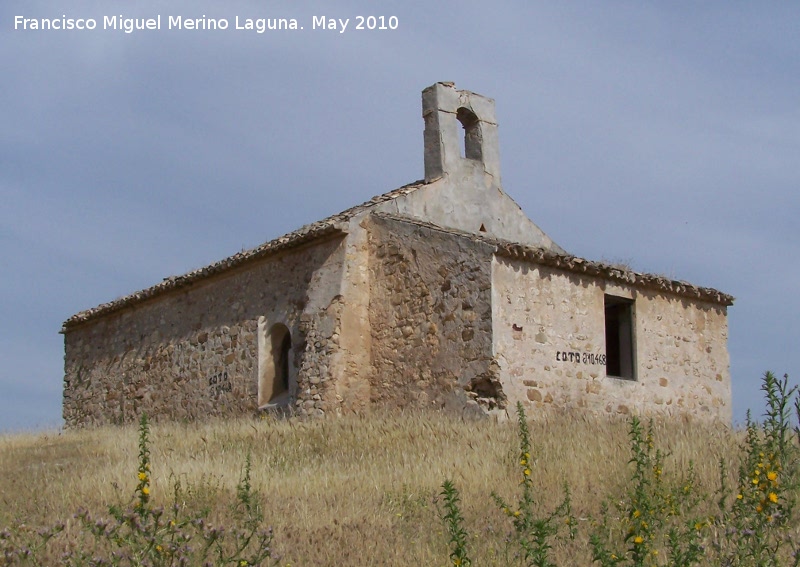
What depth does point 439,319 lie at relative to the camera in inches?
674

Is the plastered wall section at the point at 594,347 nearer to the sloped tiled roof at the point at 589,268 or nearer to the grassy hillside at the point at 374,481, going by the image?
the sloped tiled roof at the point at 589,268

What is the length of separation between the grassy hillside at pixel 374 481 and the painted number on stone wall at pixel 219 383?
3329mm

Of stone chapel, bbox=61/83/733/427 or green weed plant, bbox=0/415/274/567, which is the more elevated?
stone chapel, bbox=61/83/733/427

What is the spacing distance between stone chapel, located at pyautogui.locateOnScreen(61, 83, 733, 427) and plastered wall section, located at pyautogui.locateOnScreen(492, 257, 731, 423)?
0.03 metres

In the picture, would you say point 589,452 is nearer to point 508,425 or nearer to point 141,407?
point 508,425

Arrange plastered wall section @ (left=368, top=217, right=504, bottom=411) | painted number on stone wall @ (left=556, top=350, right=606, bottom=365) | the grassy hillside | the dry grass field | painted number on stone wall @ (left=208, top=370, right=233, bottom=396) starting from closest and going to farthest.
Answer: the grassy hillside → the dry grass field → plastered wall section @ (left=368, top=217, right=504, bottom=411) → painted number on stone wall @ (left=556, top=350, right=606, bottom=365) → painted number on stone wall @ (left=208, top=370, right=233, bottom=396)

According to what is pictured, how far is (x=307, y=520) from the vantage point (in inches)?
401

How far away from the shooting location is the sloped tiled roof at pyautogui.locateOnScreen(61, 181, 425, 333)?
717 inches

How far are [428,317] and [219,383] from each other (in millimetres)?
5109

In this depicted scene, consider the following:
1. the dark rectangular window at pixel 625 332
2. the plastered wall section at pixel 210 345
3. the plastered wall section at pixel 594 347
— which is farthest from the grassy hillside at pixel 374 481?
the dark rectangular window at pixel 625 332

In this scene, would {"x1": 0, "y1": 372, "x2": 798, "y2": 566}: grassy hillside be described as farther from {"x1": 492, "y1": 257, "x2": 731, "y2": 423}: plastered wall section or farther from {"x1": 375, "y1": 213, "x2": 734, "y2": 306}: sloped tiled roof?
{"x1": 375, "y1": 213, "x2": 734, "y2": 306}: sloped tiled roof

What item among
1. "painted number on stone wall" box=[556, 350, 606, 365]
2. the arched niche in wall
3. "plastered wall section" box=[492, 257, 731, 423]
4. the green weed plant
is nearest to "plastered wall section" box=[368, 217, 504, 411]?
"plastered wall section" box=[492, 257, 731, 423]

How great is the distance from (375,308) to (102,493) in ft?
24.9

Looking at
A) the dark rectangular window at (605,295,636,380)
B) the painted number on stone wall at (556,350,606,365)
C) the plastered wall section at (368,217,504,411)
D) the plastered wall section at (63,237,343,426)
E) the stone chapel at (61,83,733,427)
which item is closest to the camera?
the plastered wall section at (368,217,504,411)
